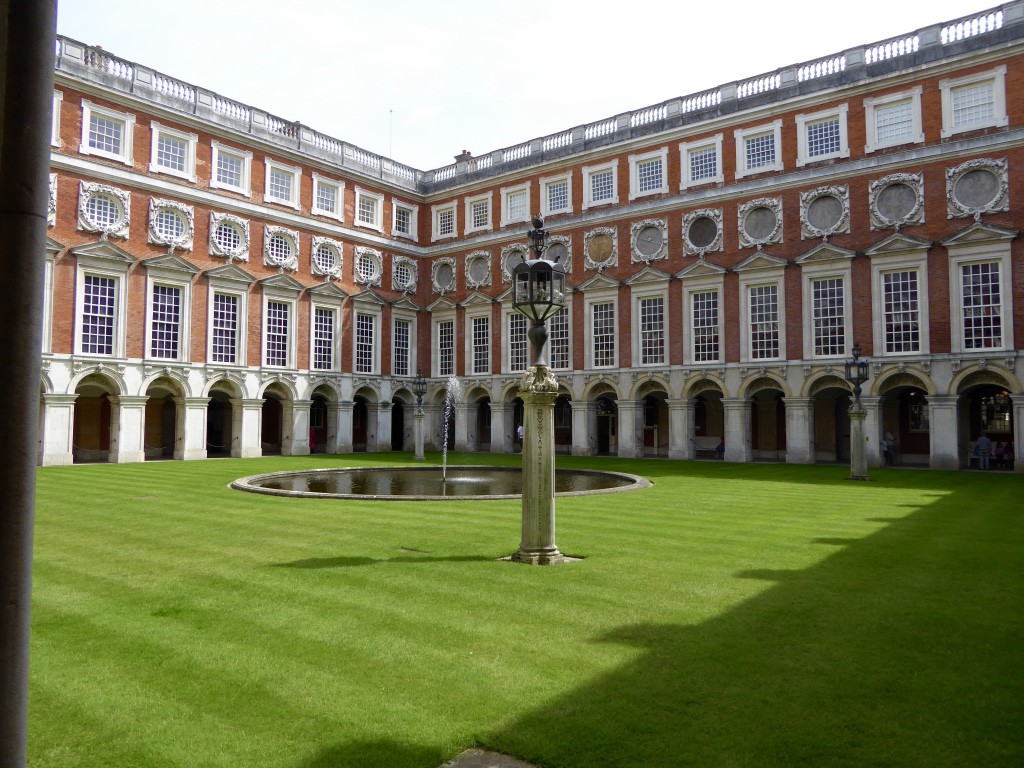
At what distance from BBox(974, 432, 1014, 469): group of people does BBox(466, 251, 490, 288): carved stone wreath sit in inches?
1028

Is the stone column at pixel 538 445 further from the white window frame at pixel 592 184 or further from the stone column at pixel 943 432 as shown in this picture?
the white window frame at pixel 592 184

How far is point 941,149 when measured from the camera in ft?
97.9

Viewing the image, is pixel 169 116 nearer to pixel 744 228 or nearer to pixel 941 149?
pixel 744 228

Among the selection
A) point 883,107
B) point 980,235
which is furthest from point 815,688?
point 883,107

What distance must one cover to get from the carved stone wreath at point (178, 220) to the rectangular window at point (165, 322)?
2092 millimetres

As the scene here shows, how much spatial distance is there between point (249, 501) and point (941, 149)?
1164 inches

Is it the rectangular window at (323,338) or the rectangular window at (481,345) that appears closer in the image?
the rectangular window at (323,338)

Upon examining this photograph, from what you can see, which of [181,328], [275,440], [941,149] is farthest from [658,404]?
[181,328]

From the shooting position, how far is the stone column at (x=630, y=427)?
38.2 metres

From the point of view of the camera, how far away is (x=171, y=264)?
33.6 meters

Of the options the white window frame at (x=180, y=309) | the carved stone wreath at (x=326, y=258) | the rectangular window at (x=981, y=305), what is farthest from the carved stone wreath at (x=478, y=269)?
the rectangular window at (x=981, y=305)

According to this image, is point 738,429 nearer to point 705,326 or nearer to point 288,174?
point 705,326

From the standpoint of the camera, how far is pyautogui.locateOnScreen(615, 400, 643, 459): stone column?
38.2 metres

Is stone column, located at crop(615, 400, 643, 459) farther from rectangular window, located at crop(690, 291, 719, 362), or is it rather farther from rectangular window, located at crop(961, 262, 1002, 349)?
rectangular window, located at crop(961, 262, 1002, 349)
